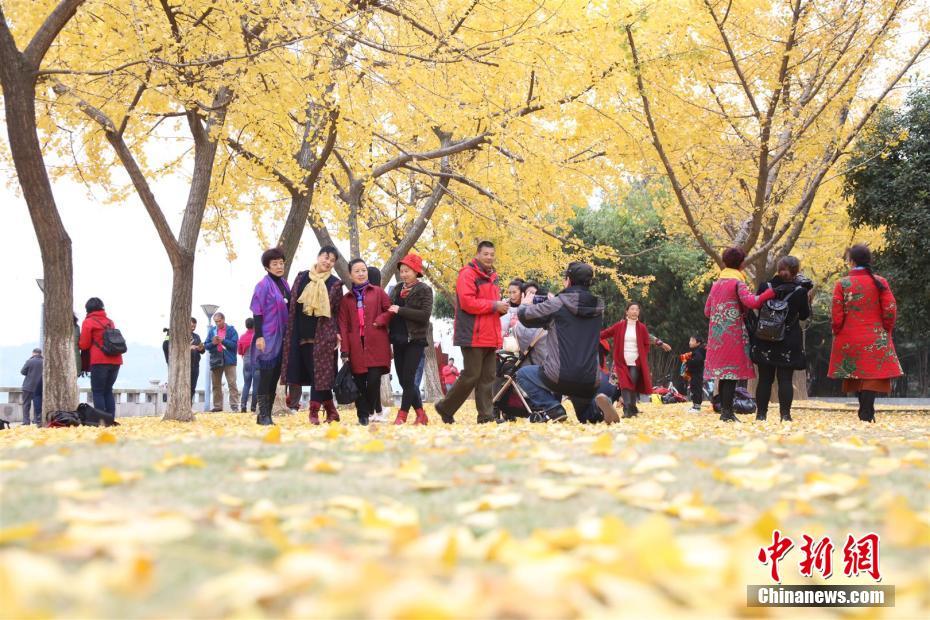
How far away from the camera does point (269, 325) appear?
10.5 metres

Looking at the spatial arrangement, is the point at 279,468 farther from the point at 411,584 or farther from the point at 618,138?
the point at 618,138

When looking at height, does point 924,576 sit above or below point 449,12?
below

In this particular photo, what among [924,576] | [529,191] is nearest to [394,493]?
[924,576]

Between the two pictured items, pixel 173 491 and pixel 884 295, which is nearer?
pixel 173 491

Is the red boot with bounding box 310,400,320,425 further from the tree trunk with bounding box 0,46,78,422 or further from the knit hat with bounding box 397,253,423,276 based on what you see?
the tree trunk with bounding box 0,46,78,422

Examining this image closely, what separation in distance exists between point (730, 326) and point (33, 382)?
1382cm

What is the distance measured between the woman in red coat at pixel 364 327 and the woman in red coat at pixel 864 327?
17.8 feet

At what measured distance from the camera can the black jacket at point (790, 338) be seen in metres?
10.9

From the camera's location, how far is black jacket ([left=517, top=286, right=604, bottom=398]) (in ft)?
31.3

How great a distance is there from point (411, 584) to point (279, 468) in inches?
98.1

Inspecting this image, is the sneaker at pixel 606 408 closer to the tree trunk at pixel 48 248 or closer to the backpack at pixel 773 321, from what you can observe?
the backpack at pixel 773 321

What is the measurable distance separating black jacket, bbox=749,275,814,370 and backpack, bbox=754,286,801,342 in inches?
5.5

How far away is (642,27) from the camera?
14.9m

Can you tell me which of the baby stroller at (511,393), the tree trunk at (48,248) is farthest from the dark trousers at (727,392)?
the tree trunk at (48,248)
